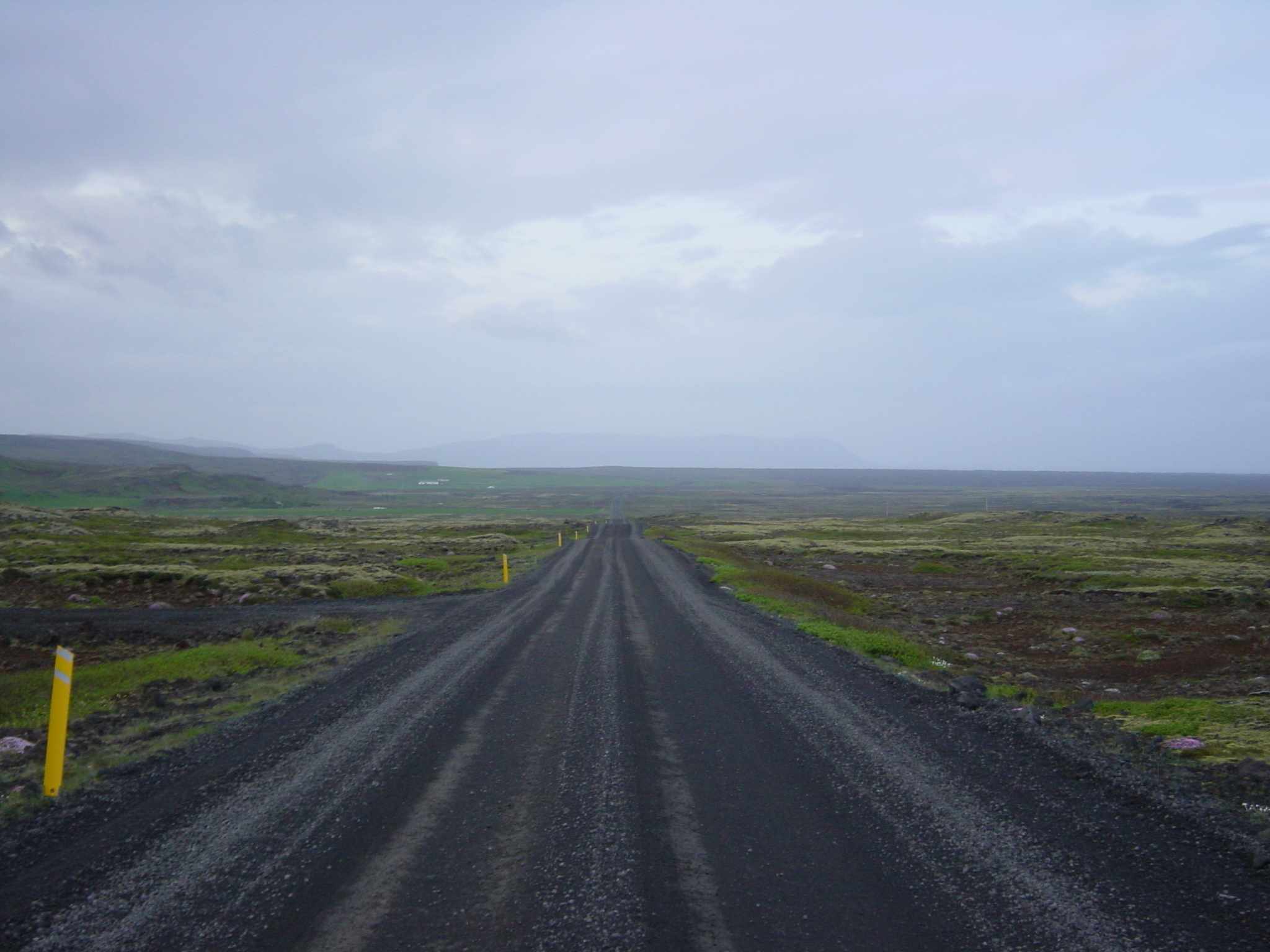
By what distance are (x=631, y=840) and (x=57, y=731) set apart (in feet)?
20.2

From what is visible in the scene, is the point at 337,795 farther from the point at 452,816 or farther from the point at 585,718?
the point at 585,718

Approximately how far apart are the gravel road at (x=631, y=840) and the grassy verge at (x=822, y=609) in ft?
16.6

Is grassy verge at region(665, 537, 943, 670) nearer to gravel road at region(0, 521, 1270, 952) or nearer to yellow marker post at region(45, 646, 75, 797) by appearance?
gravel road at region(0, 521, 1270, 952)

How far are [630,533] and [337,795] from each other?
6229 centimetres

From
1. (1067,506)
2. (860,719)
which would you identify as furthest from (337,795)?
(1067,506)

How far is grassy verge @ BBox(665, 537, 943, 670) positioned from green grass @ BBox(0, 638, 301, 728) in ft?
41.7

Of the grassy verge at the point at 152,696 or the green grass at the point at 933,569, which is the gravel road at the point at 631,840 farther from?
the green grass at the point at 933,569

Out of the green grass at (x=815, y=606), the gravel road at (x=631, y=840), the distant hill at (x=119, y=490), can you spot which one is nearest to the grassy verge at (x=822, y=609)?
the green grass at (x=815, y=606)

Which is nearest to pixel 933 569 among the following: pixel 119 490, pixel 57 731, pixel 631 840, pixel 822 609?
pixel 822 609

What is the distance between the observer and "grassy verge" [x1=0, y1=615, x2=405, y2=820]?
8.37 m

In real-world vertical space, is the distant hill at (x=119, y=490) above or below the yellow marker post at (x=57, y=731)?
below

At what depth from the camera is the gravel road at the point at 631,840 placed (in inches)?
192

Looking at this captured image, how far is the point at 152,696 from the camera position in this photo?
39.8 ft

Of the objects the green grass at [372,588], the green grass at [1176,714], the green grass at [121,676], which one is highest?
the green grass at [1176,714]
